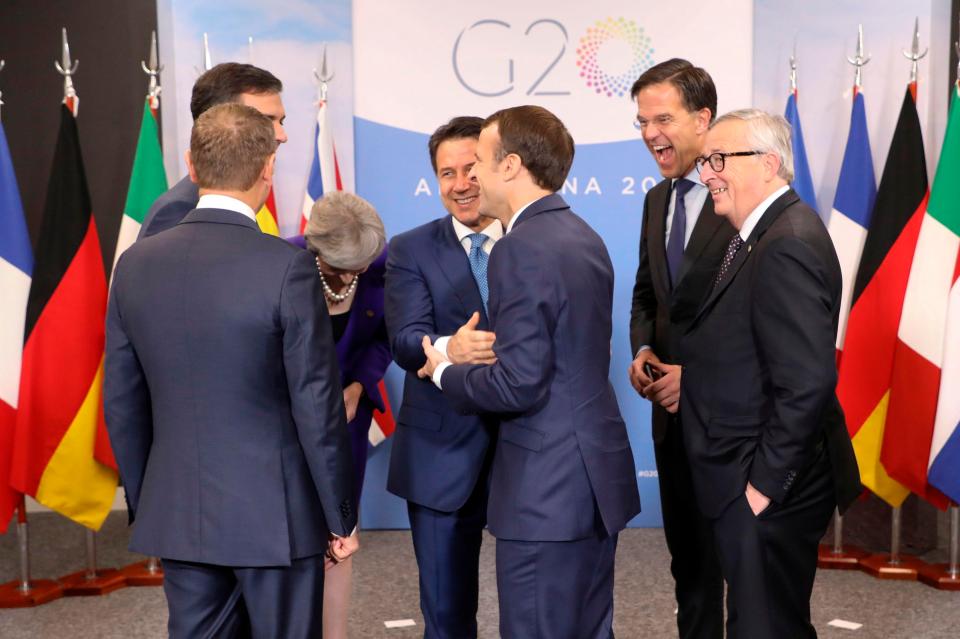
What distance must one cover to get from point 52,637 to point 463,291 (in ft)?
7.51

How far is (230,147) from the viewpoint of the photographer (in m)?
2.22

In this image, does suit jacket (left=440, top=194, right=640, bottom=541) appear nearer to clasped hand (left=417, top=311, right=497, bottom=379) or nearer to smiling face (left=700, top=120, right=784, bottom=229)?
clasped hand (left=417, top=311, right=497, bottom=379)

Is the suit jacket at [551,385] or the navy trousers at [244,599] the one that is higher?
the suit jacket at [551,385]

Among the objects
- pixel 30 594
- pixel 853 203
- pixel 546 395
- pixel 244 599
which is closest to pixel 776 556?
pixel 546 395

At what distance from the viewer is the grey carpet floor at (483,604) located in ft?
12.9

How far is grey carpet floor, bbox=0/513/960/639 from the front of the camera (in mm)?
3939

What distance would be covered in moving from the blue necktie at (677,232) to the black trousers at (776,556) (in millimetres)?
865

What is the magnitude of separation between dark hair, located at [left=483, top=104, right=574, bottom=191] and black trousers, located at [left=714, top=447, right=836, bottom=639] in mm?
905

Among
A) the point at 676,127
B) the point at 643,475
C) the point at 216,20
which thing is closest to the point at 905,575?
the point at 643,475

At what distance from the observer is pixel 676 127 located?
3258mm

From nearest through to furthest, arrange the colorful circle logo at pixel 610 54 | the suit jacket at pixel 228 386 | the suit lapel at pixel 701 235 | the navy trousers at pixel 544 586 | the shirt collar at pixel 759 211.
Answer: the suit jacket at pixel 228 386 → the navy trousers at pixel 544 586 → the shirt collar at pixel 759 211 → the suit lapel at pixel 701 235 → the colorful circle logo at pixel 610 54

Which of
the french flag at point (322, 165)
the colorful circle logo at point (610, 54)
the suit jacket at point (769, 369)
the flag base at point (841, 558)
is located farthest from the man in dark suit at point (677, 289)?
the french flag at point (322, 165)

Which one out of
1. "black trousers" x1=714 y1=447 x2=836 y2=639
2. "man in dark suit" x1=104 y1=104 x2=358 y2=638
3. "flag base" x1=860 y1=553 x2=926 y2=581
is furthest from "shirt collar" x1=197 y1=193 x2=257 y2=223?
"flag base" x1=860 y1=553 x2=926 y2=581

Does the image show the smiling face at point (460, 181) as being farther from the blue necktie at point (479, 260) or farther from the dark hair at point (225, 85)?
the dark hair at point (225, 85)
